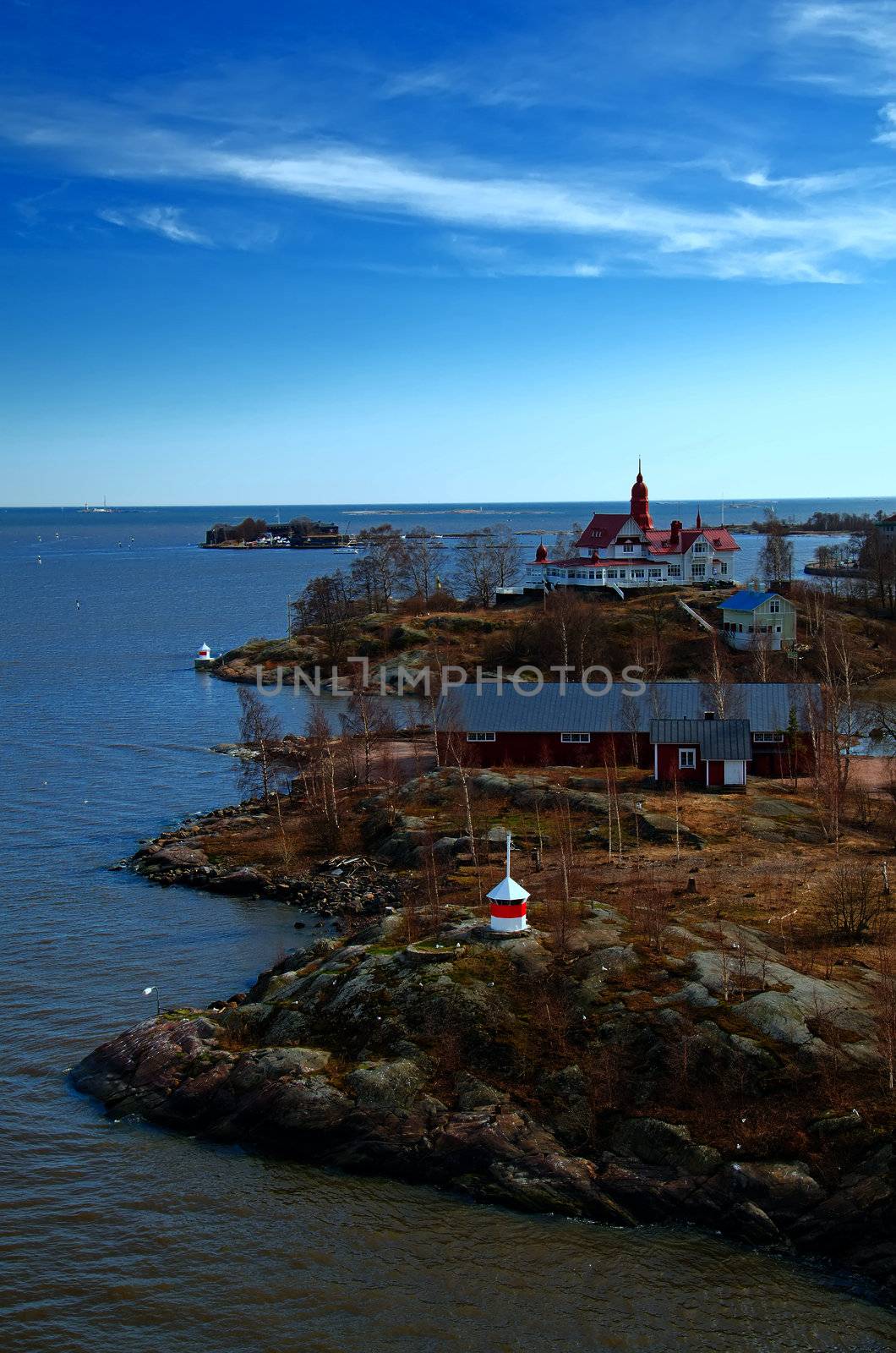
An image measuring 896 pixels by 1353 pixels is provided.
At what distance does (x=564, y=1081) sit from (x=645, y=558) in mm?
69510

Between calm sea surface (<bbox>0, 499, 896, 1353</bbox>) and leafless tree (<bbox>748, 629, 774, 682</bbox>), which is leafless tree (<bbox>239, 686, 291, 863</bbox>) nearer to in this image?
calm sea surface (<bbox>0, 499, 896, 1353</bbox>)

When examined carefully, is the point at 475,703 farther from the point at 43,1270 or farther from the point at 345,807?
the point at 43,1270

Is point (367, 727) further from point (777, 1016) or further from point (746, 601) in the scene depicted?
point (746, 601)

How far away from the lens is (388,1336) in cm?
1512

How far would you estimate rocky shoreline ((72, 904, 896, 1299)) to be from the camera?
1705 centimetres

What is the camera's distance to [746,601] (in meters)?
69.0

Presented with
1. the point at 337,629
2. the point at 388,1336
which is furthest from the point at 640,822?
the point at 337,629

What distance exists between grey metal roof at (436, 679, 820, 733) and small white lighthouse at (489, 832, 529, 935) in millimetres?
17716

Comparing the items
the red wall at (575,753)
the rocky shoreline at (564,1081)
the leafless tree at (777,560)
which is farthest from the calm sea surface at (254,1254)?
the leafless tree at (777,560)

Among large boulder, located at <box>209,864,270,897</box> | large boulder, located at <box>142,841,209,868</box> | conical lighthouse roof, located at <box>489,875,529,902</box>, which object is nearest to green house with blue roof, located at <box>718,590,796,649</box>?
large boulder, located at <box>142,841,209,868</box>

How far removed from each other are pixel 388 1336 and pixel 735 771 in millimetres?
26724

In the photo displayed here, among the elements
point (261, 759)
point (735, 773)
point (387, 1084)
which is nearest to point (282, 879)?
point (261, 759)

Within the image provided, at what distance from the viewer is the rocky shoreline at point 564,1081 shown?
17047 millimetres

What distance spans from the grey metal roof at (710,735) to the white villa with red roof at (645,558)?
1735 inches
